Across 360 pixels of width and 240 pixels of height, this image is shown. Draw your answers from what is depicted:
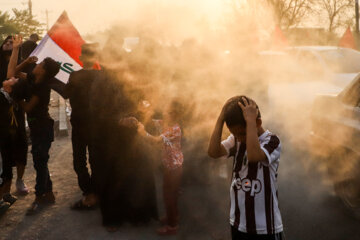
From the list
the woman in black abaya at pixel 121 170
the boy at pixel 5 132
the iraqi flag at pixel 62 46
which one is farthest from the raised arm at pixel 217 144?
the iraqi flag at pixel 62 46

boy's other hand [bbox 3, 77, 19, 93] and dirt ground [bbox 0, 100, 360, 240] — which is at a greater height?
boy's other hand [bbox 3, 77, 19, 93]

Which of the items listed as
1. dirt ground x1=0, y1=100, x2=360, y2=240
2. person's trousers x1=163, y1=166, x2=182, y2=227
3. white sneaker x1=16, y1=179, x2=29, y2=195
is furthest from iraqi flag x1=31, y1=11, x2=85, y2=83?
person's trousers x1=163, y1=166, x2=182, y2=227

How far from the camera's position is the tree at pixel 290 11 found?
27.4 m

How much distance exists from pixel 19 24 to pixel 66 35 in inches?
1100

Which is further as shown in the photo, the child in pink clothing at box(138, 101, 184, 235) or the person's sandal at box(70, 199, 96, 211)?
the person's sandal at box(70, 199, 96, 211)

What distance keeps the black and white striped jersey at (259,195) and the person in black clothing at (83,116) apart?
Result: 7.56 feet

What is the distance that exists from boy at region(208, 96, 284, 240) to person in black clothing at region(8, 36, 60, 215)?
2.78m

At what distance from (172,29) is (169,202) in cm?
813

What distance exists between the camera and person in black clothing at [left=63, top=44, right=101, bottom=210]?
4523mm

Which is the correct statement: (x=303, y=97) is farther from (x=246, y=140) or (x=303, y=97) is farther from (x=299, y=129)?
(x=246, y=140)

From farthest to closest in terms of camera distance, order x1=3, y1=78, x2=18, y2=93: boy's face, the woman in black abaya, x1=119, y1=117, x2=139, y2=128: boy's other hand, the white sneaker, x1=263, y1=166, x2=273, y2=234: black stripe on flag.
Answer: the white sneaker
x1=3, y1=78, x2=18, y2=93: boy's face
the woman in black abaya
x1=119, y1=117, x2=139, y2=128: boy's other hand
x1=263, y1=166, x2=273, y2=234: black stripe on flag

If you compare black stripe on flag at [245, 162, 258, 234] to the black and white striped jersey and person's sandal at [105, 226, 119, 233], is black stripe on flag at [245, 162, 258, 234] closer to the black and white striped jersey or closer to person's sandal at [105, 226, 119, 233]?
the black and white striped jersey

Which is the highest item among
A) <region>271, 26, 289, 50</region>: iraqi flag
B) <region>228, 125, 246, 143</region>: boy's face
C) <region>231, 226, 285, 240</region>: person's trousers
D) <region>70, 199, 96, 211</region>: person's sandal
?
<region>271, 26, 289, 50</region>: iraqi flag

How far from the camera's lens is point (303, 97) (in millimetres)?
7562
